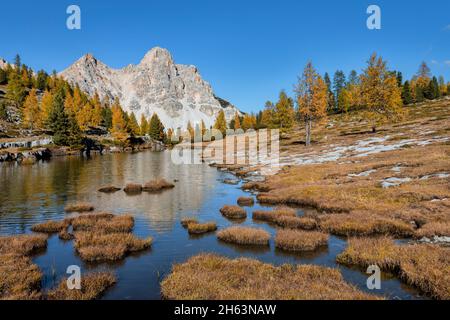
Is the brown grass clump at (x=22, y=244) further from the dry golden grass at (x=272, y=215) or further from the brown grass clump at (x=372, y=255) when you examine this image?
the brown grass clump at (x=372, y=255)

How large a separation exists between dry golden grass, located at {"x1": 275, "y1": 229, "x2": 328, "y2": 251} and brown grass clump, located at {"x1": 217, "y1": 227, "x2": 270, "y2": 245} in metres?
0.79

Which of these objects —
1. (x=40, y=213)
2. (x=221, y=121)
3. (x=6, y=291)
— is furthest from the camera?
(x=221, y=121)

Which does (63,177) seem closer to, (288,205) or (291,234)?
(288,205)

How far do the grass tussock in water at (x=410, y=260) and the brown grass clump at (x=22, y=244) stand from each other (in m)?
15.3

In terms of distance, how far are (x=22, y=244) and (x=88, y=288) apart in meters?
7.66

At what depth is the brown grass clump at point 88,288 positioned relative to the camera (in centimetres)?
991

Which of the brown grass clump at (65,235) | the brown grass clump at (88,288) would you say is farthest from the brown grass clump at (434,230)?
the brown grass clump at (65,235)

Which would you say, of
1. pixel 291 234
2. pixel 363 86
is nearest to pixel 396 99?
pixel 363 86

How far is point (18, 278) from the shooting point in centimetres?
1120

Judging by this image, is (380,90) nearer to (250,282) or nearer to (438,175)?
(438,175)

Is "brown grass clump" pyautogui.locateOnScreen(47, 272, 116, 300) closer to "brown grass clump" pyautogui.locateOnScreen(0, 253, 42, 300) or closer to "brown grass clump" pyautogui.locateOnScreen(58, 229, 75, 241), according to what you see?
"brown grass clump" pyautogui.locateOnScreen(0, 253, 42, 300)

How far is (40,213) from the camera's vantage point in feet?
79.3
